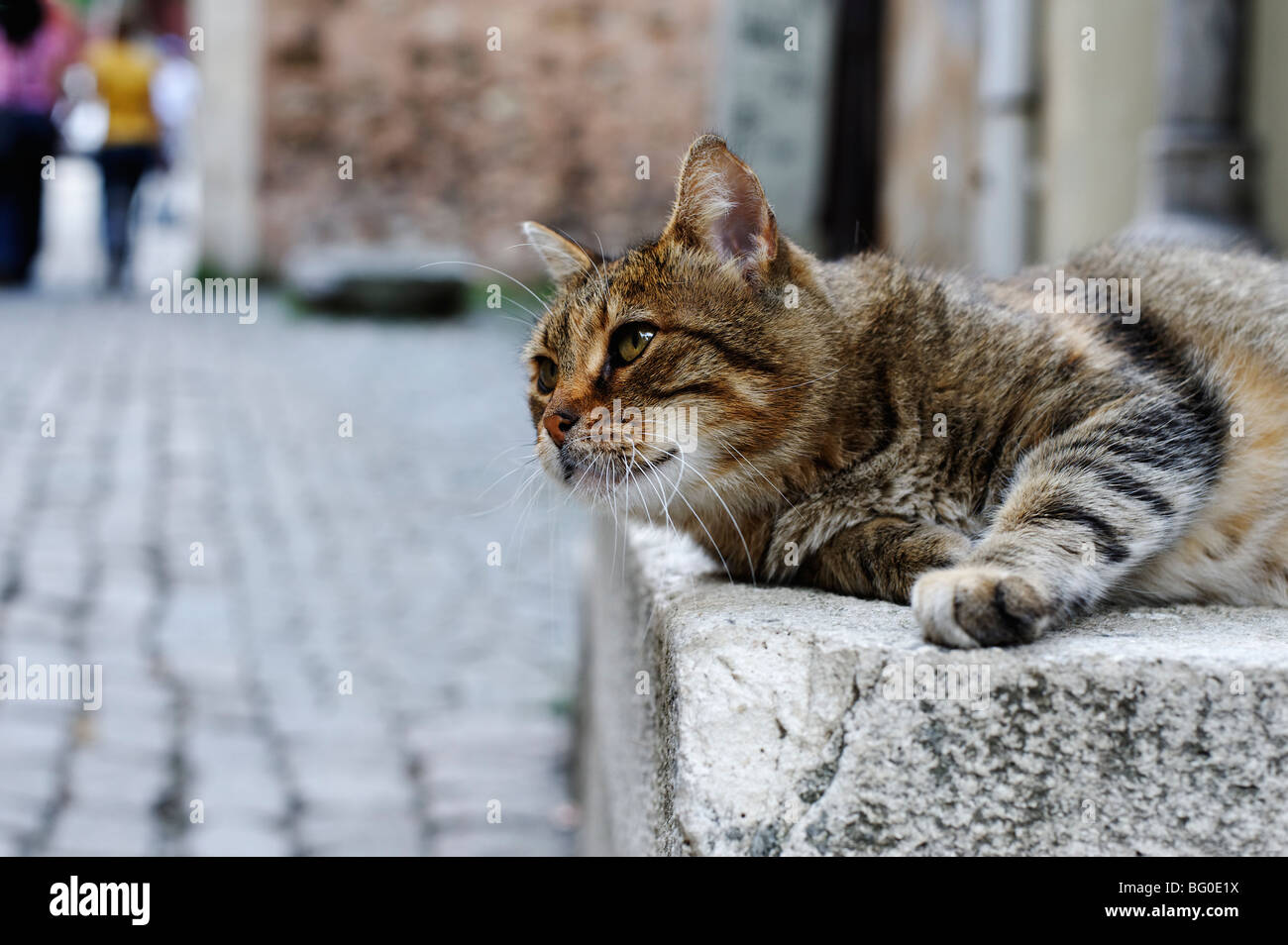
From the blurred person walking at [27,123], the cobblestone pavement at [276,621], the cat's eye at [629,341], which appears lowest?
the cobblestone pavement at [276,621]

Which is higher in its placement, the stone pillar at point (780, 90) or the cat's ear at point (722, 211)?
the stone pillar at point (780, 90)

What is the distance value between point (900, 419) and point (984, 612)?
55 cm

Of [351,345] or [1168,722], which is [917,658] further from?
[351,345]

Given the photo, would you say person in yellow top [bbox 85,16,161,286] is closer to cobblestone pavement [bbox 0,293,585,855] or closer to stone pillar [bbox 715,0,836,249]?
cobblestone pavement [bbox 0,293,585,855]

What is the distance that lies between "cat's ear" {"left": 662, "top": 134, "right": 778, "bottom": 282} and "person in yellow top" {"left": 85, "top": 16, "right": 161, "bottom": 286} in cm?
1203

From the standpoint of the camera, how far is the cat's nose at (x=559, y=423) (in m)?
2.30

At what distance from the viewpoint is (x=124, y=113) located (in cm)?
1303

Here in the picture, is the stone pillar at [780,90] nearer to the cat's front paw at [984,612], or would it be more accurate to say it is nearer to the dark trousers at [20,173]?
the dark trousers at [20,173]

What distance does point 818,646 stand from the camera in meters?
1.82

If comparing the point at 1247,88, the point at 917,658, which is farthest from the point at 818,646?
the point at 1247,88

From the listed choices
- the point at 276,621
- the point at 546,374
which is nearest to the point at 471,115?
the point at 276,621

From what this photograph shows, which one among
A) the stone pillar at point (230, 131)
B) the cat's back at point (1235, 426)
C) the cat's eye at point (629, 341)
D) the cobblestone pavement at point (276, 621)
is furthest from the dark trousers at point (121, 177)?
the cat's back at point (1235, 426)

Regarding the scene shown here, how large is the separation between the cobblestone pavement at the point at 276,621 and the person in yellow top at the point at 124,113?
14.4ft

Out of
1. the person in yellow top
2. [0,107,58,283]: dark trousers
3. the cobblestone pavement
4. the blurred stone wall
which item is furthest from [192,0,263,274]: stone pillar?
the cobblestone pavement
